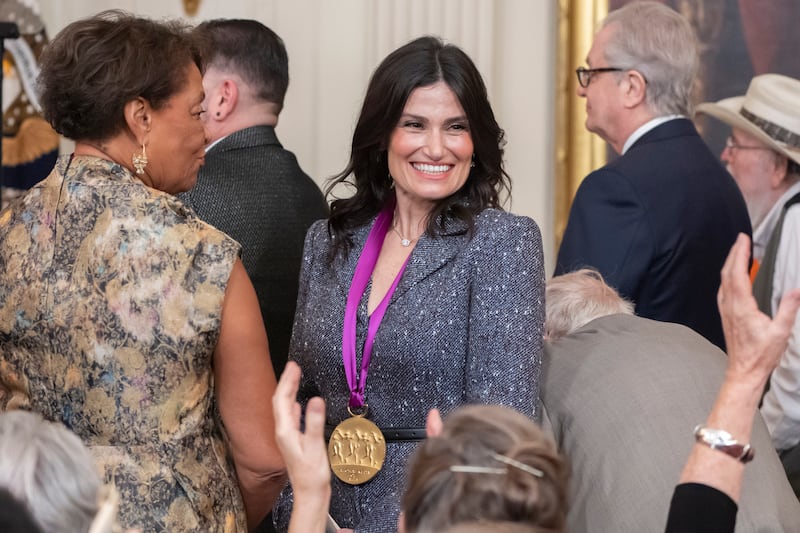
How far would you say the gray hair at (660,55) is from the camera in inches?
169

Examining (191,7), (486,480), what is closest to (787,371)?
(486,480)

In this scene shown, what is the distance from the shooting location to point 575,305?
129 inches

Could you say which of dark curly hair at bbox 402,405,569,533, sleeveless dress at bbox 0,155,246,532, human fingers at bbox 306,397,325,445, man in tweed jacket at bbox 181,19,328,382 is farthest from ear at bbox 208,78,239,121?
dark curly hair at bbox 402,405,569,533

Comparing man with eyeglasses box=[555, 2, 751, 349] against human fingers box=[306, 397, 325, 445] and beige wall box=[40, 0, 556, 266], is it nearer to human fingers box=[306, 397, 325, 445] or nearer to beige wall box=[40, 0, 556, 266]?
beige wall box=[40, 0, 556, 266]

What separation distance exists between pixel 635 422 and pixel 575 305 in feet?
1.54

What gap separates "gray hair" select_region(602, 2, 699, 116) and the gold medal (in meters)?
1.82

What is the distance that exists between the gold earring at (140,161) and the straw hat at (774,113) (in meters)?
2.90

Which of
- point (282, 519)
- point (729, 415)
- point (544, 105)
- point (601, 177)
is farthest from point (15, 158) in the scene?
point (729, 415)

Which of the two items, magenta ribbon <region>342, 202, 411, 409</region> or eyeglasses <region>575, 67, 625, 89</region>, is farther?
eyeglasses <region>575, 67, 625, 89</region>

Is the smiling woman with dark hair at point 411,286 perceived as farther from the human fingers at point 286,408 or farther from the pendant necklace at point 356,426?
the human fingers at point 286,408

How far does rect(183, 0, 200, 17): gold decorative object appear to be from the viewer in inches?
226

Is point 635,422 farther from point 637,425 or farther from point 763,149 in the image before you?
point 763,149

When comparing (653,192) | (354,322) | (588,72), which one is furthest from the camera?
(588,72)

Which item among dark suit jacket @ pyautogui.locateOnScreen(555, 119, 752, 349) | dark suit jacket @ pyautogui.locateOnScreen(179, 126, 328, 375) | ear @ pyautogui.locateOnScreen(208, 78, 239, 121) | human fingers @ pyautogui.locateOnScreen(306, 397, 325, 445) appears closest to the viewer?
human fingers @ pyautogui.locateOnScreen(306, 397, 325, 445)
